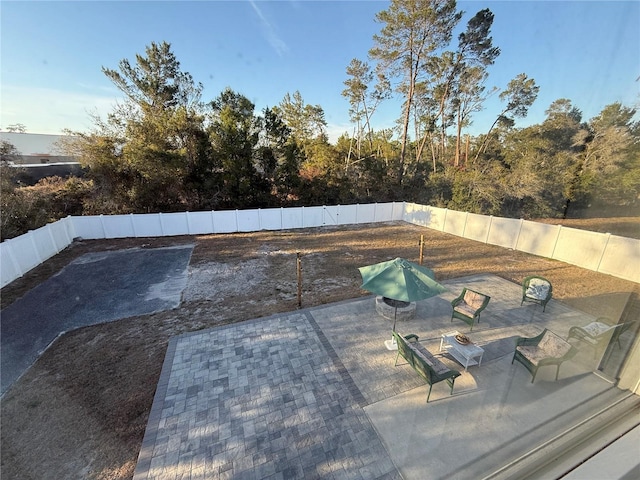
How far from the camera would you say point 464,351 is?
4.34 m

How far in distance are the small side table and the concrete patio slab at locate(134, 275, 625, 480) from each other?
6.1 inches

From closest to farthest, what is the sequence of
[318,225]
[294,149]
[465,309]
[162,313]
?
[465,309]
[162,313]
[318,225]
[294,149]

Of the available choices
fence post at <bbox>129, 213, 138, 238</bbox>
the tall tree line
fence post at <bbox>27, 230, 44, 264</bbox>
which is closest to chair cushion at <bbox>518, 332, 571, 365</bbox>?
the tall tree line

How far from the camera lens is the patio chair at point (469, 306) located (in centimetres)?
539

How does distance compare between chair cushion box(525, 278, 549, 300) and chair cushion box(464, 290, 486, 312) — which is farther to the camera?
chair cushion box(525, 278, 549, 300)

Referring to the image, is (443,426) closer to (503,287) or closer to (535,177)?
(503,287)

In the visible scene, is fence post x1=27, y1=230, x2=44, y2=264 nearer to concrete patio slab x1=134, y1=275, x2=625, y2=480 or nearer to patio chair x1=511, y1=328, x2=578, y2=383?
concrete patio slab x1=134, y1=275, x2=625, y2=480

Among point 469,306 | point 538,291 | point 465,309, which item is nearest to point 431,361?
point 465,309

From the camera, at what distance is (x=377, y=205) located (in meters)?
16.7

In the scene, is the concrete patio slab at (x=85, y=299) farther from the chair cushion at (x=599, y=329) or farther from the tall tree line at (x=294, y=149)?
the chair cushion at (x=599, y=329)

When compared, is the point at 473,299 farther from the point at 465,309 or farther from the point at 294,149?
the point at 294,149

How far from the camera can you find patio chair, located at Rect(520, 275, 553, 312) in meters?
6.02

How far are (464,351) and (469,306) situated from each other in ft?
5.47

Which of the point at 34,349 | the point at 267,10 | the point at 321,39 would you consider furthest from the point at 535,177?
the point at 34,349
